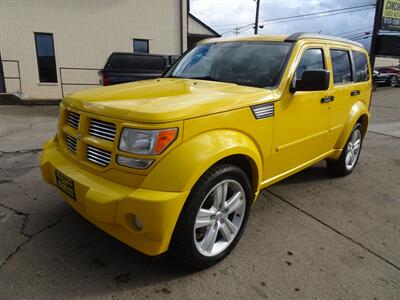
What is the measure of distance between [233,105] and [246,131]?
27 cm

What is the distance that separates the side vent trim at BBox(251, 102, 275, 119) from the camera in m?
2.86

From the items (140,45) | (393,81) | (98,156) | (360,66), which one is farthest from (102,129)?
(393,81)

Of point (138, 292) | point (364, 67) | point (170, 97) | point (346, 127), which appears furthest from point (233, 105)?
point (364, 67)

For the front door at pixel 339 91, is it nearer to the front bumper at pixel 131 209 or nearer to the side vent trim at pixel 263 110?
the side vent trim at pixel 263 110

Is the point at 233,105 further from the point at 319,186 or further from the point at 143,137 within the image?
the point at 319,186

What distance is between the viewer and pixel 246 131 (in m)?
2.80

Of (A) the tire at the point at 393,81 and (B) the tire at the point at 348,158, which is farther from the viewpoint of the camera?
(A) the tire at the point at 393,81

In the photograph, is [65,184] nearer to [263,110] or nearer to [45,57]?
[263,110]

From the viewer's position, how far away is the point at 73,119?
2.90 metres

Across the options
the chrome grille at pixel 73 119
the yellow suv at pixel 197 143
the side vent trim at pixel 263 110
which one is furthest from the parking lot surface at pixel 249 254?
the side vent trim at pixel 263 110

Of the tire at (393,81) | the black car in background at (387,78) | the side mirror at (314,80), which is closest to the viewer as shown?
the side mirror at (314,80)

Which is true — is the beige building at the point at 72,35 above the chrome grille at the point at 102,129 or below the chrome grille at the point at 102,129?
above

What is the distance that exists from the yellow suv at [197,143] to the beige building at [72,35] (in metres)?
12.6

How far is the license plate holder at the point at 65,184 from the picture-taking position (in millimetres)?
2580
